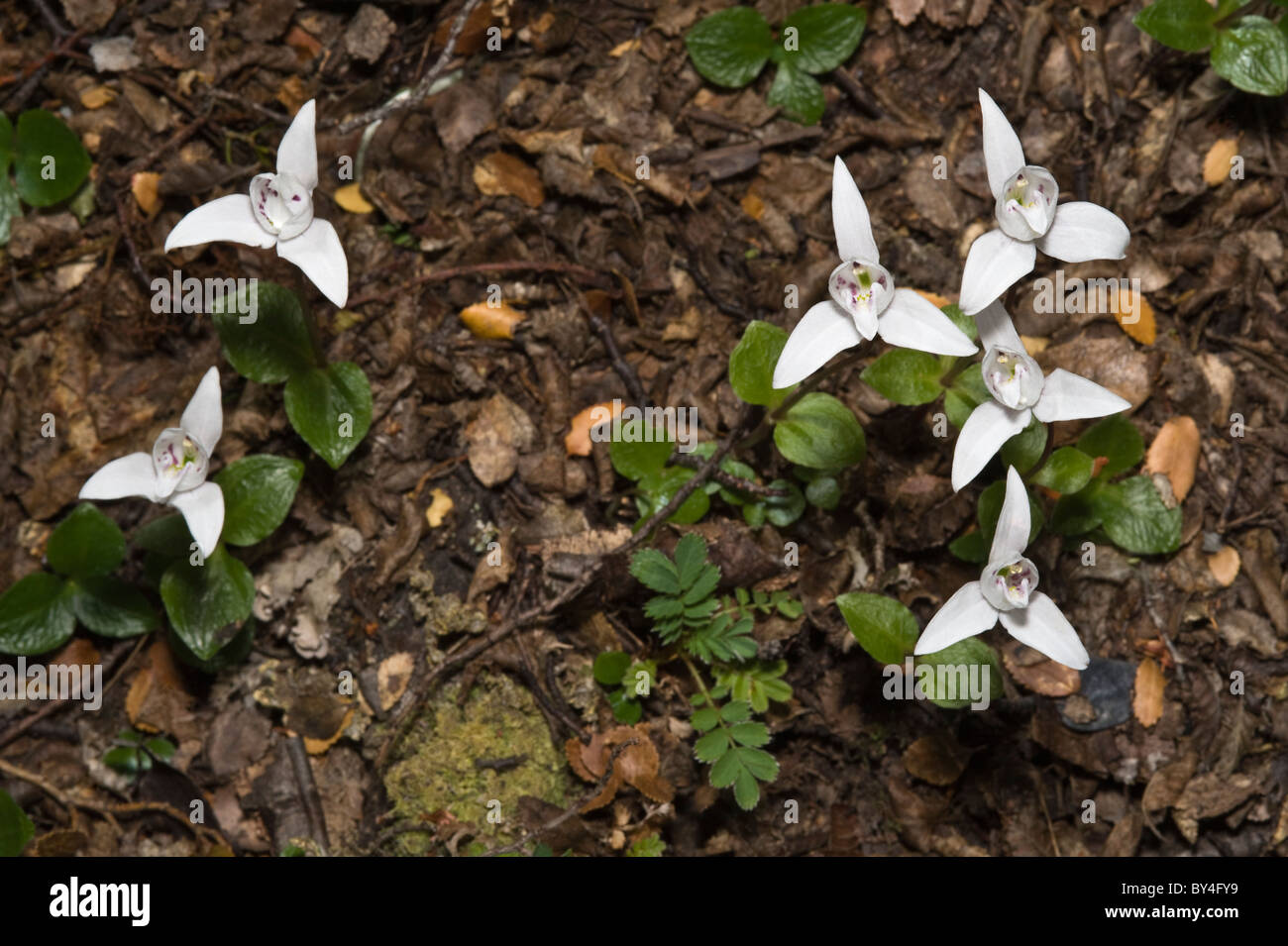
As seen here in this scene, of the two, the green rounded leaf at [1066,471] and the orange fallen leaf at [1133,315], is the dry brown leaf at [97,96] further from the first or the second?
the orange fallen leaf at [1133,315]

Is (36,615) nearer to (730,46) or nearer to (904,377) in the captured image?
(904,377)

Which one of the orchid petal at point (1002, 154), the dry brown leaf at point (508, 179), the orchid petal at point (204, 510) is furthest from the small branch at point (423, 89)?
the orchid petal at point (1002, 154)

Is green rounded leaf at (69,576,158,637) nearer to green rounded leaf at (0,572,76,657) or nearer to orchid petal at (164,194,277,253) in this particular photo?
green rounded leaf at (0,572,76,657)

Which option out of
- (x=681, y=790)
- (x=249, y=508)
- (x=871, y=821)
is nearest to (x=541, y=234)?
(x=249, y=508)

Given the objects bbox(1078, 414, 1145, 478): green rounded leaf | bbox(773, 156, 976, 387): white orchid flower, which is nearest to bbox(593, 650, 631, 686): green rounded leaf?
bbox(773, 156, 976, 387): white orchid flower

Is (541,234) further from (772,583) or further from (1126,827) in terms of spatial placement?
(1126,827)
